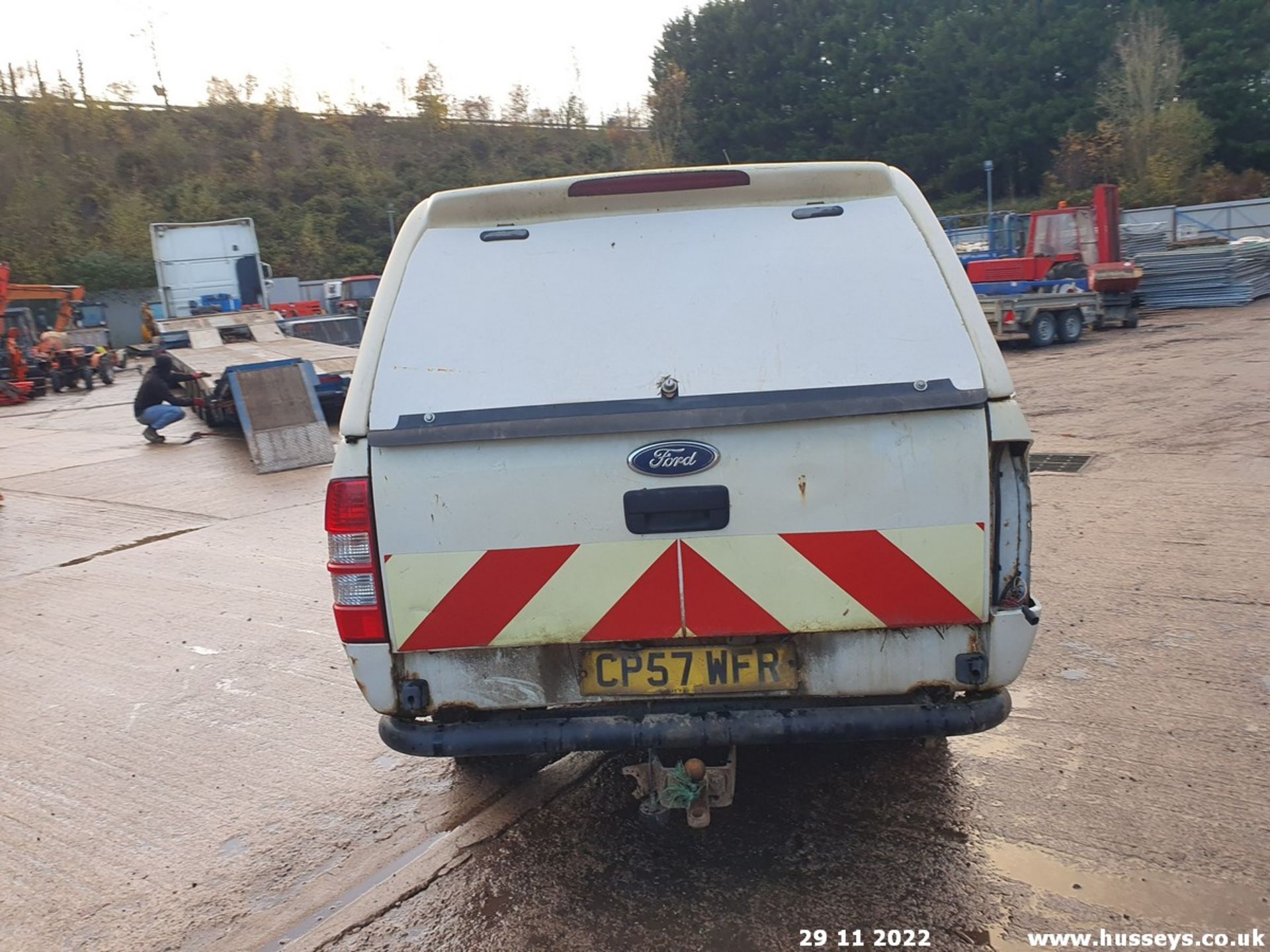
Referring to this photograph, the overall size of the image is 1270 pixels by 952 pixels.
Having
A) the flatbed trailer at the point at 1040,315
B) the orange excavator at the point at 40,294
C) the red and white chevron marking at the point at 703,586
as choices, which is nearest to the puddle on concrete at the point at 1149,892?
the red and white chevron marking at the point at 703,586

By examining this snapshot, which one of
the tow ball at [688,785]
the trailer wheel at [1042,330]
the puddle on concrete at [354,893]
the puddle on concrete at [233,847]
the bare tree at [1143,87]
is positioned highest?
the bare tree at [1143,87]

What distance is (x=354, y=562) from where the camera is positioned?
9.72 feet

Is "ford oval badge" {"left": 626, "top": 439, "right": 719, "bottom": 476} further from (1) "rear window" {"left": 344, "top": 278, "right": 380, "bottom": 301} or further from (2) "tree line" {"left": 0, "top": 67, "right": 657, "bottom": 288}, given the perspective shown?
(2) "tree line" {"left": 0, "top": 67, "right": 657, "bottom": 288}

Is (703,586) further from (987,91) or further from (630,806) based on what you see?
(987,91)

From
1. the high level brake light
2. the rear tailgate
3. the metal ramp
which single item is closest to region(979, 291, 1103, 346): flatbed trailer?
the metal ramp

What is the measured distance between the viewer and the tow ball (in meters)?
3.13

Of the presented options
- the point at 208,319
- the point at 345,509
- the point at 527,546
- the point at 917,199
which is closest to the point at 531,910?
the point at 527,546

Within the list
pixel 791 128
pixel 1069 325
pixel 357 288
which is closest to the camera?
pixel 1069 325

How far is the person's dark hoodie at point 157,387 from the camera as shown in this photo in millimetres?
15047

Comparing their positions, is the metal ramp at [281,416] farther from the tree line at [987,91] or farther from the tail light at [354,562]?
the tree line at [987,91]

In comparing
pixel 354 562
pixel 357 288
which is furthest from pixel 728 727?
pixel 357 288

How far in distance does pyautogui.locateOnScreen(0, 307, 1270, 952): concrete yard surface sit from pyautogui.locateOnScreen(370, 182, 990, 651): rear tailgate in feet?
2.95

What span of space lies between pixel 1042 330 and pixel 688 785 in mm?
19876

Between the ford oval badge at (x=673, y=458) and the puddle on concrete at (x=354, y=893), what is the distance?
68.0 inches
